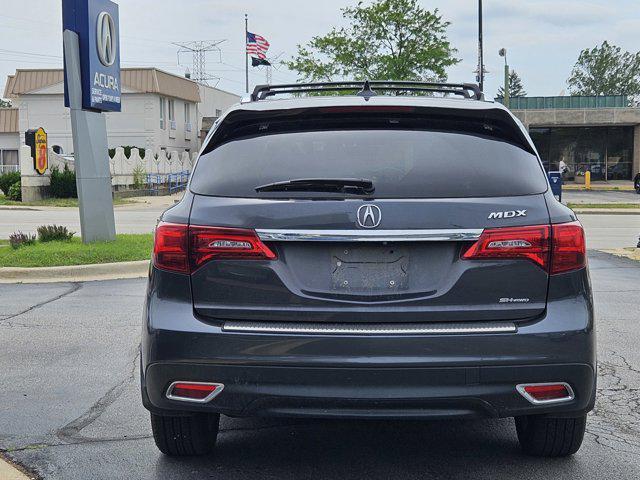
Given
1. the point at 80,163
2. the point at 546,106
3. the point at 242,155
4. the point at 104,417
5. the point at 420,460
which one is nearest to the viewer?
the point at 242,155

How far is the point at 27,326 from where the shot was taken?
791 cm

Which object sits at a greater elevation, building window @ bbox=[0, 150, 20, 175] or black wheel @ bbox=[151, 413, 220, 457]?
building window @ bbox=[0, 150, 20, 175]

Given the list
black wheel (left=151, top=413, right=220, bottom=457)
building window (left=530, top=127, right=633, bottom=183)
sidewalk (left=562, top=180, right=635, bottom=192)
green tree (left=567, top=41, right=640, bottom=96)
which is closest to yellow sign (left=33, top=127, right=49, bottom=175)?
sidewalk (left=562, top=180, right=635, bottom=192)

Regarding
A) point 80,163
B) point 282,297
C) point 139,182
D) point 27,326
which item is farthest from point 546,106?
point 282,297

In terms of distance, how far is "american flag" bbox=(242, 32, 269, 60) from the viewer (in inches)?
1801

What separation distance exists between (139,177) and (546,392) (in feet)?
117

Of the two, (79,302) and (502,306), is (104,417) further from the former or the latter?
(79,302)

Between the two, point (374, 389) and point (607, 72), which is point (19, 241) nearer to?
point (374, 389)

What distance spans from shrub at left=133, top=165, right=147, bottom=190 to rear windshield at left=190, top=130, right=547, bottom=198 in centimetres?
3488

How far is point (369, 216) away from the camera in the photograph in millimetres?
3557

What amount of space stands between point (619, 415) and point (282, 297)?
2580mm

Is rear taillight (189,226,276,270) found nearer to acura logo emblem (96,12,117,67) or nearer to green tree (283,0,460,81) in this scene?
acura logo emblem (96,12,117,67)

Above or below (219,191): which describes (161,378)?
below

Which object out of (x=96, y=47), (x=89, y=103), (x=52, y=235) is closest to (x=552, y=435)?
(x=89, y=103)
